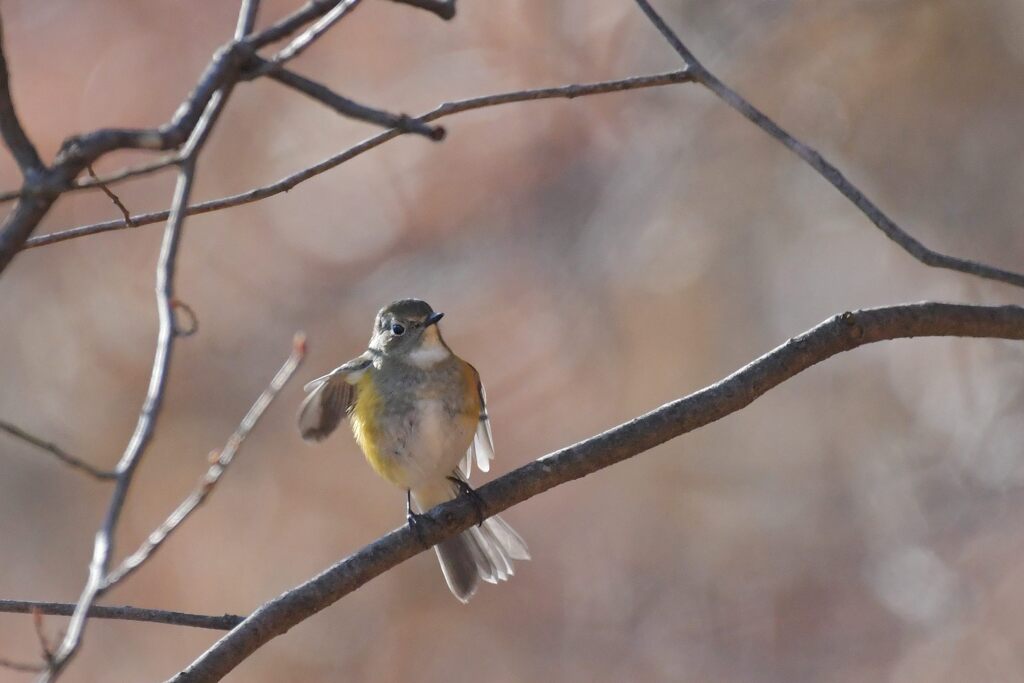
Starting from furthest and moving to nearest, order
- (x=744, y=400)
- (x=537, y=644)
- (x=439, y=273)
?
1. (x=439, y=273)
2. (x=537, y=644)
3. (x=744, y=400)

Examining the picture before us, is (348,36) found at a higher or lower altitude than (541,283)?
higher

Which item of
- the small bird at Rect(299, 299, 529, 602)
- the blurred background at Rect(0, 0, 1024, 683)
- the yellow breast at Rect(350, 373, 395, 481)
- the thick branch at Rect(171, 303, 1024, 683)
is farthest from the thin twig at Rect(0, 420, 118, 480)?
the blurred background at Rect(0, 0, 1024, 683)

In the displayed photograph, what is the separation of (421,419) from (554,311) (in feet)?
12.4

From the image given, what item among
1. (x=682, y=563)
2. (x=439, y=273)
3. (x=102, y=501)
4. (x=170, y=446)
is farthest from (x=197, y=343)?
(x=682, y=563)


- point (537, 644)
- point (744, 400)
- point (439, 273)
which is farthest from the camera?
point (439, 273)

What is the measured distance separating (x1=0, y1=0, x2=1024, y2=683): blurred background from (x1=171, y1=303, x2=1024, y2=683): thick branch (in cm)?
456

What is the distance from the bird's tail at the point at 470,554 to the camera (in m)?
4.57

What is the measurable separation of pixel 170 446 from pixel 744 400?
230 inches

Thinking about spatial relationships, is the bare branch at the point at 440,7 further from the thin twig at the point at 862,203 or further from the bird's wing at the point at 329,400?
the bird's wing at the point at 329,400

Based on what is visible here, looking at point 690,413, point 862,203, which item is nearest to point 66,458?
point 690,413

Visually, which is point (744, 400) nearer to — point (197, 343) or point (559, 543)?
point (559, 543)

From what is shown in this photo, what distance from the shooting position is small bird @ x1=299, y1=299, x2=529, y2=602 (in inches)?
169

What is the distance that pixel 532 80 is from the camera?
809 centimetres

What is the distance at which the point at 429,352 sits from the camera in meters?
4.48
